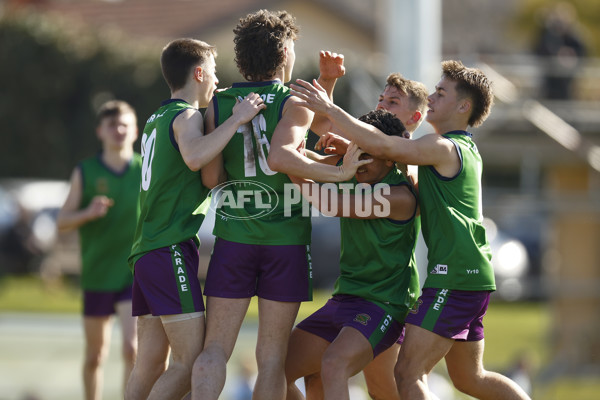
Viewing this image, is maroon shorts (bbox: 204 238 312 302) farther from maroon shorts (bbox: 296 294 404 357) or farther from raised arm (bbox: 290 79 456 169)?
raised arm (bbox: 290 79 456 169)

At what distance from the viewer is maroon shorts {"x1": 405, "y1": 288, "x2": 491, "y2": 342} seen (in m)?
5.35

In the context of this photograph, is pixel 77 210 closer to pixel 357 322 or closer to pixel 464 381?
pixel 357 322

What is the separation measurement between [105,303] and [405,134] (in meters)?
3.17

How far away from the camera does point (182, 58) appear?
5.56m

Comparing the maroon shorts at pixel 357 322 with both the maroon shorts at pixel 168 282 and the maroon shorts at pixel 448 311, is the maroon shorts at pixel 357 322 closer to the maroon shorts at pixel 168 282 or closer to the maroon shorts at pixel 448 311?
the maroon shorts at pixel 448 311

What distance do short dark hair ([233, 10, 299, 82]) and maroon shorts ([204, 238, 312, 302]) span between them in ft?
3.34

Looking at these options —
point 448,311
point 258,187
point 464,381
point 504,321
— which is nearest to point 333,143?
point 258,187

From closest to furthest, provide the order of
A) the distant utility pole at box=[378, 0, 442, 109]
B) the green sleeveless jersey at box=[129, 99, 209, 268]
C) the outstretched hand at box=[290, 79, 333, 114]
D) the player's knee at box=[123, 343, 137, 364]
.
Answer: the outstretched hand at box=[290, 79, 333, 114] → the green sleeveless jersey at box=[129, 99, 209, 268] → the player's knee at box=[123, 343, 137, 364] → the distant utility pole at box=[378, 0, 442, 109]

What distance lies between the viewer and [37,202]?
2228 cm

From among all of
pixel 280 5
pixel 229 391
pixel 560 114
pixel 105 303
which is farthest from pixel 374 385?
pixel 280 5

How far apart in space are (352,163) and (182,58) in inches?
47.1

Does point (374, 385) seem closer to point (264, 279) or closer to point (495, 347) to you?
point (264, 279)

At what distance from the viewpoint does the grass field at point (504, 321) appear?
13.9 m

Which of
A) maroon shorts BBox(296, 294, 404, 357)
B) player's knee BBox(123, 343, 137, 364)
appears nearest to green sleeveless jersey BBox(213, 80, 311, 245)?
maroon shorts BBox(296, 294, 404, 357)
